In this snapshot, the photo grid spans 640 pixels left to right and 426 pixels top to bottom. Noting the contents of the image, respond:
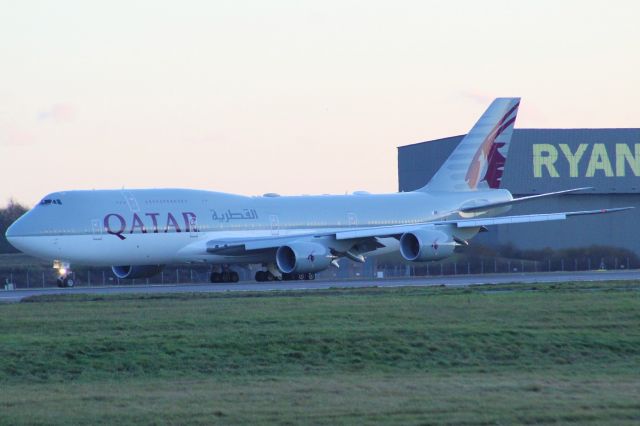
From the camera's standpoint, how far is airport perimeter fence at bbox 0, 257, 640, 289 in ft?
189

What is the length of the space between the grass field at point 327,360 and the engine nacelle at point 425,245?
576 inches

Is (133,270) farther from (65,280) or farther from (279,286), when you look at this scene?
(279,286)

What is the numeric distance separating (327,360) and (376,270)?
1455 inches

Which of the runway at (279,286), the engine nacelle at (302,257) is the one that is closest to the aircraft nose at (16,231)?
Result: the runway at (279,286)

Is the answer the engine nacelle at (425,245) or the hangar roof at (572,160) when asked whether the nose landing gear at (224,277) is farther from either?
the hangar roof at (572,160)

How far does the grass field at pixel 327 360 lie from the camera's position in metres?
16.0

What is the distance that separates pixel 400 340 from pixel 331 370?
272cm

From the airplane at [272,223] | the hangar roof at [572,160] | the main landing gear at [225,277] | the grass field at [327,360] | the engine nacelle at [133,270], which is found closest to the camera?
the grass field at [327,360]

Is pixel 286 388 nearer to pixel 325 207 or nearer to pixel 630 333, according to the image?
pixel 630 333

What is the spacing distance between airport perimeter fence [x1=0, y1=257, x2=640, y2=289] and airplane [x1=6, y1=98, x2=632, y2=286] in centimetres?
518

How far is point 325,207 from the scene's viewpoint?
168 feet

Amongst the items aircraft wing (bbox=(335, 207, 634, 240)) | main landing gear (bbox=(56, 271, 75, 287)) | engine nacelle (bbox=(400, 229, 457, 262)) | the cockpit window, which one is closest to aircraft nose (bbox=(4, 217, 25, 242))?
the cockpit window

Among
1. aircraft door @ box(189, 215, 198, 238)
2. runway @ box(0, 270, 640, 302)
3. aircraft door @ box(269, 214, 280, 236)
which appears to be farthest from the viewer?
aircraft door @ box(269, 214, 280, 236)

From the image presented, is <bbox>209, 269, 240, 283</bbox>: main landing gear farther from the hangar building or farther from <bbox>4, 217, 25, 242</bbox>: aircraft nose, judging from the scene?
the hangar building
